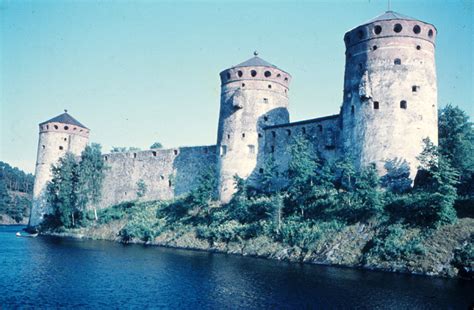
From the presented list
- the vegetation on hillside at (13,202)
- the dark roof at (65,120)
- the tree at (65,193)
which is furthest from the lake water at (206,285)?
the vegetation on hillside at (13,202)

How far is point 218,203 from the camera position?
30719 mm

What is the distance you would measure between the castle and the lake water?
28.4 ft

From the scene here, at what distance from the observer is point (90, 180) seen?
37000 millimetres

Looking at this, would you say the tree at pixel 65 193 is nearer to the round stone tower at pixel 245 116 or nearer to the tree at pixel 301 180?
the round stone tower at pixel 245 116

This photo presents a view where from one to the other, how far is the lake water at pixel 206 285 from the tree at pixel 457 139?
900 centimetres

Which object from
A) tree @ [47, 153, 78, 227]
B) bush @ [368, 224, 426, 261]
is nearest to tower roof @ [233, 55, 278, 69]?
bush @ [368, 224, 426, 261]

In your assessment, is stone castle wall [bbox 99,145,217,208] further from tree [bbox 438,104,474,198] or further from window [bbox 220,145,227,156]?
tree [bbox 438,104,474,198]

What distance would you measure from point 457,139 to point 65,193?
3021 centimetres

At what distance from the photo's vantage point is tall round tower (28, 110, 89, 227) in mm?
42625

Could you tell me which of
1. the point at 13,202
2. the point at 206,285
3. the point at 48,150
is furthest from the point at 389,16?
the point at 13,202

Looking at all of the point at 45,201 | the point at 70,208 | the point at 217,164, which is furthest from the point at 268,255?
the point at 45,201

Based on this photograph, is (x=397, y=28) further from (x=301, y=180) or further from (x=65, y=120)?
(x=65, y=120)

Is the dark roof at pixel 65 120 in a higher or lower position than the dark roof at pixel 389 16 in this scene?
lower

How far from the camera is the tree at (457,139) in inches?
934
